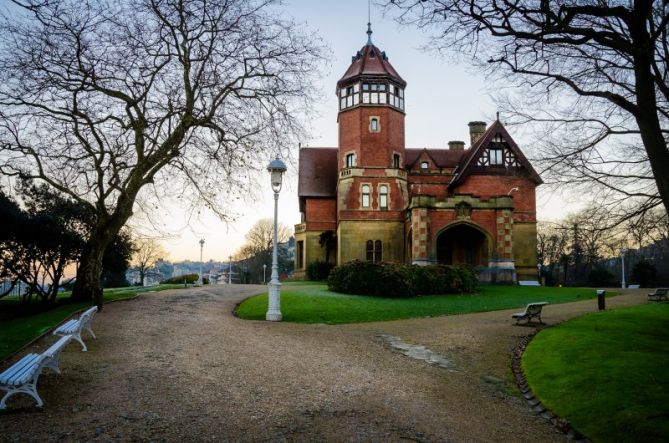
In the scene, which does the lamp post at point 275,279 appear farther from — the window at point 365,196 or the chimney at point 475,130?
the chimney at point 475,130

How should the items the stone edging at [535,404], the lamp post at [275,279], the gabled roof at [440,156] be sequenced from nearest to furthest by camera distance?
the stone edging at [535,404] → the lamp post at [275,279] → the gabled roof at [440,156]

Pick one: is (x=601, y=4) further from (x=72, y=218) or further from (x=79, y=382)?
(x=72, y=218)

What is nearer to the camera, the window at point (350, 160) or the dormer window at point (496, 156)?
the dormer window at point (496, 156)

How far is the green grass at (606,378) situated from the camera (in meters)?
6.35

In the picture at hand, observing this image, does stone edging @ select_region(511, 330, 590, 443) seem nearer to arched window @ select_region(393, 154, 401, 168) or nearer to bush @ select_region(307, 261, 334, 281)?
arched window @ select_region(393, 154, 401, 168)

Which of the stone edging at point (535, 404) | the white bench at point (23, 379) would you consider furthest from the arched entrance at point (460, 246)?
the white bench at point (23, 379)

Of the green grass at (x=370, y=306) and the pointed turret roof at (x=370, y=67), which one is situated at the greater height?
the pointed turret roof at (x=370, y=67)

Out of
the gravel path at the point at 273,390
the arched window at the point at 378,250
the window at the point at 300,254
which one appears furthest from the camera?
the window at the point at 300,254

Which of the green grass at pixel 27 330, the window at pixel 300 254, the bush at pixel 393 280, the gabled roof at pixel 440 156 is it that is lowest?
the green grass at pixel 27 330

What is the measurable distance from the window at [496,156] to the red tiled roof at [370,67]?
8.68 m

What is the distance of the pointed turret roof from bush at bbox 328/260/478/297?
1884 cm

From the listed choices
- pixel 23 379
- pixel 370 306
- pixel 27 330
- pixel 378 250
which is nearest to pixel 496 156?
pixel 378 250

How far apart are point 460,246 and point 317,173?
14.9 metres

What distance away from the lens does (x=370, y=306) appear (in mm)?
19156
